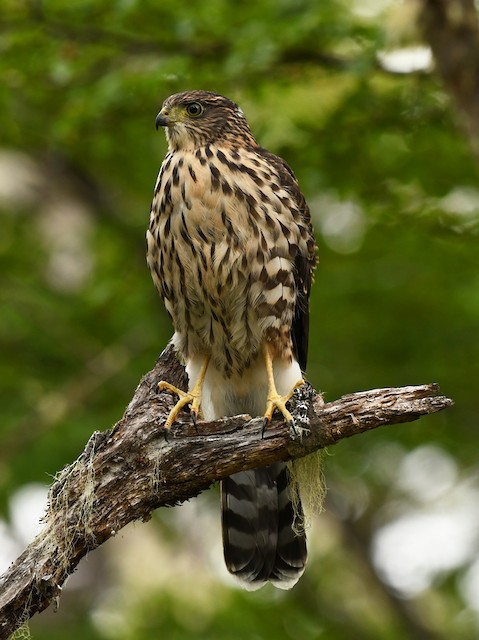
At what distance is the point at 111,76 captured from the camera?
638cm

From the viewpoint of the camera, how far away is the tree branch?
3686mm

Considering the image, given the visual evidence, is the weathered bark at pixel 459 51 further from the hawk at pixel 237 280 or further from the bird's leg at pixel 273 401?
the bird's leg at pixel 273 401

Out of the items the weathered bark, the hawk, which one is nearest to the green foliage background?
the weathered bark

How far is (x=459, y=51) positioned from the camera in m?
5.39

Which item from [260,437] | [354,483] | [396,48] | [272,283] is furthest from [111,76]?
[354,483]

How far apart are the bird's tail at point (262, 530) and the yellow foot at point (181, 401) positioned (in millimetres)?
744

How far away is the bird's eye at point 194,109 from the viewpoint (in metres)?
5.21

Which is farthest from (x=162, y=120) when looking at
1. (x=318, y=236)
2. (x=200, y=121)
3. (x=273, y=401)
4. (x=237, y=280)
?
(x=318, y=236)

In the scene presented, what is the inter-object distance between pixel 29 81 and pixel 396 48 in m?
2.22

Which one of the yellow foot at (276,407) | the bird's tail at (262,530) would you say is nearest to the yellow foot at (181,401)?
the yellow foot at (276,407)

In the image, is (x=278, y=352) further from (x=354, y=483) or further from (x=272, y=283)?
(x=354, y=483)

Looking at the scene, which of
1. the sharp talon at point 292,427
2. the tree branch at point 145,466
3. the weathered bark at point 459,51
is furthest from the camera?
the weathered bark at point 459,51

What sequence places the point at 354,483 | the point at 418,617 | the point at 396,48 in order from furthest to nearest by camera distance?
the point at 354,483 → the point at 418,617 → the point at 396,48

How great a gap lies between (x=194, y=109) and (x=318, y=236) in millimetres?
2423
